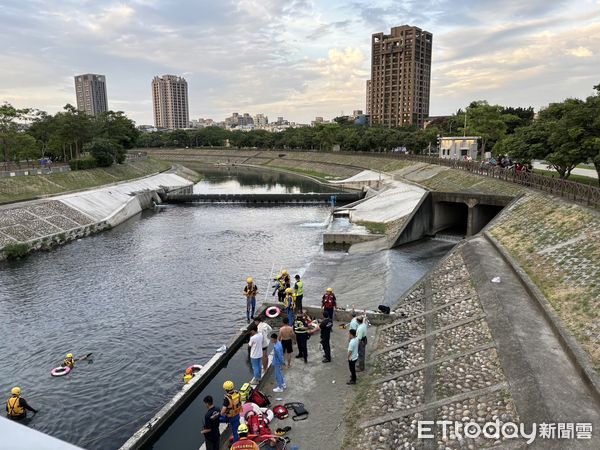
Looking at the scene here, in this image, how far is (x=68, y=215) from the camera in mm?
46344

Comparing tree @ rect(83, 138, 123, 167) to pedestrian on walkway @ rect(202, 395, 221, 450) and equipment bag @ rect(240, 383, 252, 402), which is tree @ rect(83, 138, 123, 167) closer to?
equipment bag @ rect(240, 383, 252, 402)

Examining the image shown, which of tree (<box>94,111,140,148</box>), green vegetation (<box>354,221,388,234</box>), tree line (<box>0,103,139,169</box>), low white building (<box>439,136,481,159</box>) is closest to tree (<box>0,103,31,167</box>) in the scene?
tree line (<box>0,103,139,169</box>)

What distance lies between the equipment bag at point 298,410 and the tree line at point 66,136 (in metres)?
62.7

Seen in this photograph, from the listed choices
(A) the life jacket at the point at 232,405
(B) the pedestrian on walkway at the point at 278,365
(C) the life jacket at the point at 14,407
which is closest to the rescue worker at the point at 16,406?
(C) the life jacket at the point at 14,407

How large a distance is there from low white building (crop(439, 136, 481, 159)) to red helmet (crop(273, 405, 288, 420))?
223 feet

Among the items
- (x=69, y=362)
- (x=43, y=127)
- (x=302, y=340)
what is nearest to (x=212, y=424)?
(x=302, y=340)

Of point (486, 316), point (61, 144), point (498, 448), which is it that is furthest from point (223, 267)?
point (61, 144)

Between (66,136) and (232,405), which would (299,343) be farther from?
(66,136)

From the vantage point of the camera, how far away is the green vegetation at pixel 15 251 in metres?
34.9

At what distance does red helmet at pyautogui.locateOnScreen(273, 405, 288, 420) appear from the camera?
1312cm

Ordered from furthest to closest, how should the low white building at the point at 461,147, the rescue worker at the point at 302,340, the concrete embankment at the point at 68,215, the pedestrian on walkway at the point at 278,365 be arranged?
1. the low white building at the point at 461,147
2. the concrete embankment at the point at 68,215
3. the rescue worker at the point at 302,340
4. the pedestrian on walkway at the point at 278,365

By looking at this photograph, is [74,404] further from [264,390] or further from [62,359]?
[264,390]

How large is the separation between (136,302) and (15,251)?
16.8 m

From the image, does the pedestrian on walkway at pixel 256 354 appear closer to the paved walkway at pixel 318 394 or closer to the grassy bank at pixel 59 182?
the paved walkway at pixel 318 394
